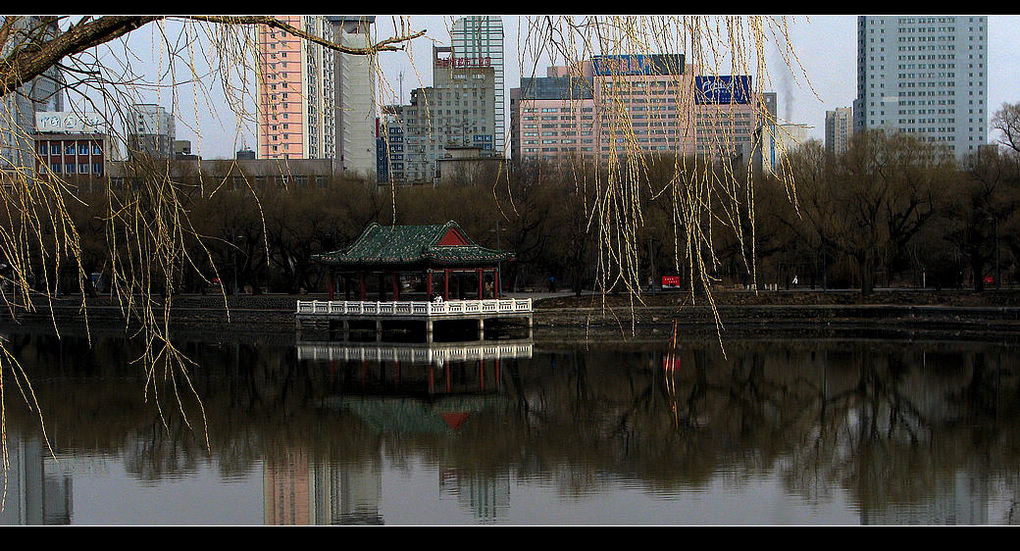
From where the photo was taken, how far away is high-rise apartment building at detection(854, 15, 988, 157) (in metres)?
90.2

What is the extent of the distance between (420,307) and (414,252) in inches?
72.7

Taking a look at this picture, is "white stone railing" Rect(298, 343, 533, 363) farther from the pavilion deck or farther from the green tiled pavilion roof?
the green tiled pavilion roof

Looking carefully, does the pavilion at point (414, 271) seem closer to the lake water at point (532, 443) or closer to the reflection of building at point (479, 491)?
the lake water at point (532, 443)

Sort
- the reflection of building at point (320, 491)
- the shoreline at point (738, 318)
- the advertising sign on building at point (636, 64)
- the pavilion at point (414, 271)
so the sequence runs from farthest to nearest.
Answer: the pavilion at point (414, 271) < the shoreline at point (738, 318) < the reflection of building at point (320, 491) < the advertising sign on building at point (636, 64)

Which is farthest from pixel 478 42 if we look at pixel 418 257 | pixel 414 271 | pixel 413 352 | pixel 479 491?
pixel 414 271

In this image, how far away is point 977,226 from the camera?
2498cm

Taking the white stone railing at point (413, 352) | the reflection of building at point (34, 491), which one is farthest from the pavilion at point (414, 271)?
the reflection of building at point (34, 491)

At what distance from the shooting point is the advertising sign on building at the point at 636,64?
2053 mm

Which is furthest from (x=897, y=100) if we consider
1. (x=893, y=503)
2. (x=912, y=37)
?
(x=893, y=503)

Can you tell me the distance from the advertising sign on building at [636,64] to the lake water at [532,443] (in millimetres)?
4637

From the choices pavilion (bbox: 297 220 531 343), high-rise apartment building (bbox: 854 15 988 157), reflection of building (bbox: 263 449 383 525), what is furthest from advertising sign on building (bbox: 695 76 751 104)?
high-rise apartment building (bbox: 854 15 988 157)

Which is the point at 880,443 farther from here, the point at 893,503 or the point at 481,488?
the point at 481,488

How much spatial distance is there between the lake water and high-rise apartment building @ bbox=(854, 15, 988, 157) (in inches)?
3146

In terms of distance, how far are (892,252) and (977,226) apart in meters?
2.12
